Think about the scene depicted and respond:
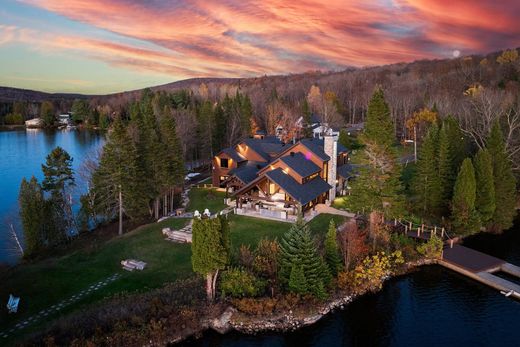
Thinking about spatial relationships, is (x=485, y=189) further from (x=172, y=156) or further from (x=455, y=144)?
(x=172, y=156)

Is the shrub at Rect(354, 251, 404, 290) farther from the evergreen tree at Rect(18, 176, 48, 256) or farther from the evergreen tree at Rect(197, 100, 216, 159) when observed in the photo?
the evergreen tree at Rect(197, 100, 216, 159)

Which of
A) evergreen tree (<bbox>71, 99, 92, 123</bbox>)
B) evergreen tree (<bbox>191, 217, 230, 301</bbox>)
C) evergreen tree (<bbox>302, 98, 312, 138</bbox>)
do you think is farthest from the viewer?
evergreen tree (<bbox>71, 99, 92, 123</bbox>)

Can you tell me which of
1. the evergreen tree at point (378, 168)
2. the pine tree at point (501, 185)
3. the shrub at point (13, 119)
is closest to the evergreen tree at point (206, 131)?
the evergreen tree at point (378, 168)

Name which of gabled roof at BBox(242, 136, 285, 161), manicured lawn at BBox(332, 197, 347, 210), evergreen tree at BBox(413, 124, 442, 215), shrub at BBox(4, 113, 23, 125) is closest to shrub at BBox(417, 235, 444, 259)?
evergreen tree at BBox(413, 124, 442, 215)

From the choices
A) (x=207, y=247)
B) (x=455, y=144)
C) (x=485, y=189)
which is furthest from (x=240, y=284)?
(x=455, y=144)

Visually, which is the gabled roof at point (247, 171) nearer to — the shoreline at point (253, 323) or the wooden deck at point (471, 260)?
the wooden deck at point (471, 260)

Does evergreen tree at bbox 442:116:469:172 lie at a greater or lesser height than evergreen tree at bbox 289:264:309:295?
greater

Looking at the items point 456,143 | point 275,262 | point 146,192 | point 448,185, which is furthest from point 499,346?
point 146,192
